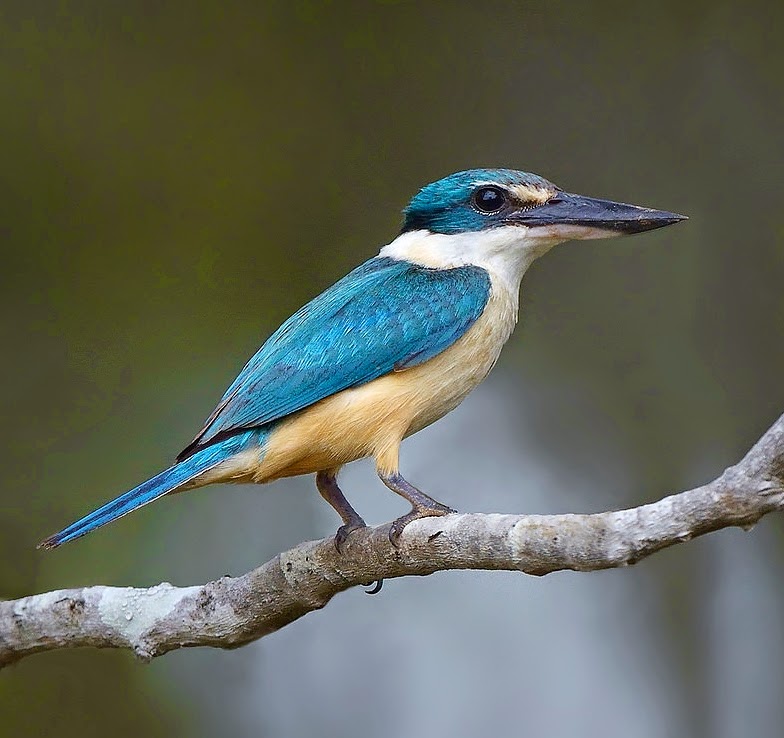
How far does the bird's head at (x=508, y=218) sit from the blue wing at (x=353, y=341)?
0.41 feet

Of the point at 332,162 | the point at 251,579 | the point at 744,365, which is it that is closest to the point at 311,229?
the point at 332,162

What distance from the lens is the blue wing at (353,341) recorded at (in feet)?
11.7

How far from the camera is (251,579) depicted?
11.2ft

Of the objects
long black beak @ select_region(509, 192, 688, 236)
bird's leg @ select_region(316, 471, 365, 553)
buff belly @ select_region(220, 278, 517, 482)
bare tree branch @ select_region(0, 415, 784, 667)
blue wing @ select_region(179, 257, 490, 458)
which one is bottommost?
bare tree branch @ select_region(0, 415, 784, 667)

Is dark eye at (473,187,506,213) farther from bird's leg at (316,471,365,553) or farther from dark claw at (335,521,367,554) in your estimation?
dark claw at (335,521,367,554)

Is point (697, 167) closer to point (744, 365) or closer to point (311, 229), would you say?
point (744, 365)

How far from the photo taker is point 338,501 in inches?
150

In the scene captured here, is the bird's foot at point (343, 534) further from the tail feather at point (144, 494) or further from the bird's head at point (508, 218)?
the bird's head at point (508, 218)

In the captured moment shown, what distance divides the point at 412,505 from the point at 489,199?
3.36 ft

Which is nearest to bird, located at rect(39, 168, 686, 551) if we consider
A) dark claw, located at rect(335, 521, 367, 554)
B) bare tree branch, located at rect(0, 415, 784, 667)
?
dark claw, located at rect(335, 521, 367, 554)

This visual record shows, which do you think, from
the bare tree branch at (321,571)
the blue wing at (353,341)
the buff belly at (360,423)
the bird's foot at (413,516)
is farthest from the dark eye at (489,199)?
the bare tree branch at (321,571)

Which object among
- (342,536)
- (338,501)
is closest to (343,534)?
(342,536)

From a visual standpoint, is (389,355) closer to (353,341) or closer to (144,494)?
(353,341)

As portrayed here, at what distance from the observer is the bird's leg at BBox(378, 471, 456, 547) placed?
307 centimetres
